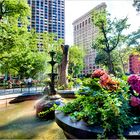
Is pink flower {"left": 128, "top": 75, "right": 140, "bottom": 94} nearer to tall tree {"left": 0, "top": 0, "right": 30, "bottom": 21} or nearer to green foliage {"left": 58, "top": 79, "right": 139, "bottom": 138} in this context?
green foliage {"left": 58, "top": 79, "right": 139, "bottom": 138}

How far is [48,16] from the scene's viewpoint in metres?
121

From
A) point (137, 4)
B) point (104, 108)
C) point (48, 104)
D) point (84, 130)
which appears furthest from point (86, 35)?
point (84, 130)

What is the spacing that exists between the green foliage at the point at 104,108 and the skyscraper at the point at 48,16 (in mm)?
112372

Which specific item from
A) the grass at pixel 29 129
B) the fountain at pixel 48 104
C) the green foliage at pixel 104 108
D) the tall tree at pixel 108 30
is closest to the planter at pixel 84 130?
the green foliage at pixel 104 108

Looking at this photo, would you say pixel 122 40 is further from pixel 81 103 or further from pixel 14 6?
pixel 81 103

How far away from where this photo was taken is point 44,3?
117 meters

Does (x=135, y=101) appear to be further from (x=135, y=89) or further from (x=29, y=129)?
(x=29, y=129)

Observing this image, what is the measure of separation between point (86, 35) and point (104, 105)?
433 ft

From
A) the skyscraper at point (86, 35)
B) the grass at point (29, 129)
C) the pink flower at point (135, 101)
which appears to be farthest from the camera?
the skyscraper at point (86, 35)

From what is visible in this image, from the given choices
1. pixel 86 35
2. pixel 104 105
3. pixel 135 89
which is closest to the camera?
pixel 104 105

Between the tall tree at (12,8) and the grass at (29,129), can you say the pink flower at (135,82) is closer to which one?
the grass at (29,129)

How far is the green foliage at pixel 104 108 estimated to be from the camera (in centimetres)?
289

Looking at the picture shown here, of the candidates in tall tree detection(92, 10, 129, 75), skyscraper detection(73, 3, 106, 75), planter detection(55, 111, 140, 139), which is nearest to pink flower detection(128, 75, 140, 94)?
planter detection(55, 111, 140, 139)

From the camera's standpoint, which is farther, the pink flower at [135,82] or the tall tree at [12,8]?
the tall tree at [12,8]
